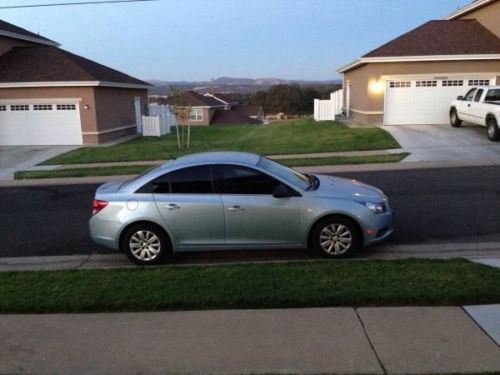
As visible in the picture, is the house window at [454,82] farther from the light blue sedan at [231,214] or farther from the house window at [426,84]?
the light blue sedan at [231,214]

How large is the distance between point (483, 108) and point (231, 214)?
A: 1429cm

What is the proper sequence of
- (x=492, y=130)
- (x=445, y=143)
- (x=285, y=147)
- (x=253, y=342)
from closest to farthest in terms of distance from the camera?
(x=253, y=342) → (x=492, y=130) → (x=445, y=143) → (x=285, y=147)

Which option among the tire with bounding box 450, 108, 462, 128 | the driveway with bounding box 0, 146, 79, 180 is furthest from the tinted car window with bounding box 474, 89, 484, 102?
the driveway with bounding box 0, 146, 79, 180

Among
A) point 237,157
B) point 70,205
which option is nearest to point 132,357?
point 237,157

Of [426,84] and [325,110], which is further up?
[426,84]

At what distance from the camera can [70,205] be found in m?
11.1

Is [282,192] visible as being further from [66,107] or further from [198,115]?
[198,115]

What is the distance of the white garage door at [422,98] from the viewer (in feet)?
70.5

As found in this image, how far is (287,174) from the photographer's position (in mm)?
7074

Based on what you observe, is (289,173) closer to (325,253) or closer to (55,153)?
(325,253)

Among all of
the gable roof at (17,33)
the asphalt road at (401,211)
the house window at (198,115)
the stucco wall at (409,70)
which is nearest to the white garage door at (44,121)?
the gable roof at (17,33)

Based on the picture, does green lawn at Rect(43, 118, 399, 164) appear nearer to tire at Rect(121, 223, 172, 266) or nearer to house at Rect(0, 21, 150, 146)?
house at Rect(0, 21, 150, 146)

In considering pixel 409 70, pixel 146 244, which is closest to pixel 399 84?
pixel 409 70

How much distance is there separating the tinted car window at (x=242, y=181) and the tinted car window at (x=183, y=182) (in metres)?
0.16
